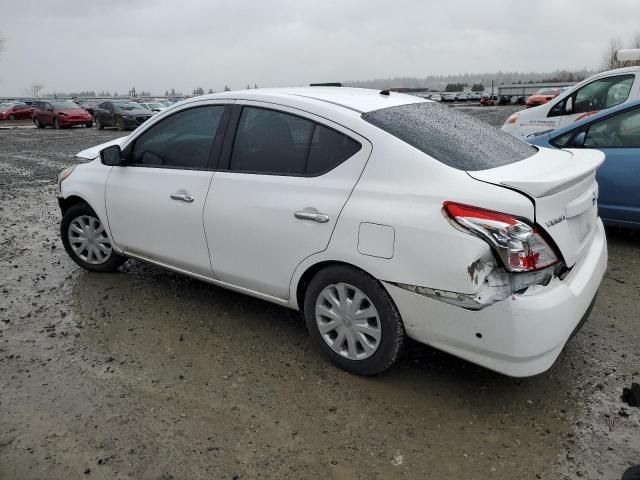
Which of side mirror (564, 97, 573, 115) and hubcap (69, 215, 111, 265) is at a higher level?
side mirror (564, 97, 573, 115)

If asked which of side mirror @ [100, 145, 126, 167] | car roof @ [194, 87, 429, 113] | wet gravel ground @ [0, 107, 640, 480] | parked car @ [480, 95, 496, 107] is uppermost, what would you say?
car roof @ [194, 87, 429, 113]

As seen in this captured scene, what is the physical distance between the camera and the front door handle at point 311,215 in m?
2.94

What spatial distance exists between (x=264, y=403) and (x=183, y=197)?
5.06 feet

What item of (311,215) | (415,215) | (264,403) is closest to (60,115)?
(311,215)

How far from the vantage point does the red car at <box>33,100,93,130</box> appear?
2708 cm

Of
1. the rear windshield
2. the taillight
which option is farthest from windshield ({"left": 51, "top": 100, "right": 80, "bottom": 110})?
the taillight

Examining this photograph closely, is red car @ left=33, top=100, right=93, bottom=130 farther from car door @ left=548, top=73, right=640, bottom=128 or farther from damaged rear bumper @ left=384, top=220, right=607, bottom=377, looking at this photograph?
damaged rear bumper @ left=384, top=220, right=607, bottom=377

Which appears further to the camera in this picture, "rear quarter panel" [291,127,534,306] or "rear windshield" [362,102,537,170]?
"rear windshield" [362,102,537,170]

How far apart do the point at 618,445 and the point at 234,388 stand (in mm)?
1989

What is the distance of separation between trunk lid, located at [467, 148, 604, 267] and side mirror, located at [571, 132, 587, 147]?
8.00 feet

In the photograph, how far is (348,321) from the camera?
3.02 meters

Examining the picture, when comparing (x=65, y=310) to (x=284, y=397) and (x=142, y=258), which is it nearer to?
(x=142, y=258)

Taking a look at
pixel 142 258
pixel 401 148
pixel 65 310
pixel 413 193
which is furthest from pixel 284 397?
pixel 65 310

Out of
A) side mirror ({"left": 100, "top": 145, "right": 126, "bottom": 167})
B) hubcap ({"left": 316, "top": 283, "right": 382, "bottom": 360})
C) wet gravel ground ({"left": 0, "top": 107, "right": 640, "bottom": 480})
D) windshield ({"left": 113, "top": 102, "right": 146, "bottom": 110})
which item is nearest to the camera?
wet gravel ground ({"left": 0, "top": 107, "right": 640, "bottom": 480})
